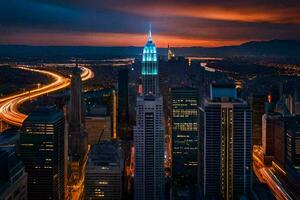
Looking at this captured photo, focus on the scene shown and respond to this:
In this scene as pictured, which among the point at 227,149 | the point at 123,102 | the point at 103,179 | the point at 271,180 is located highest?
Answer: the point at 123,102

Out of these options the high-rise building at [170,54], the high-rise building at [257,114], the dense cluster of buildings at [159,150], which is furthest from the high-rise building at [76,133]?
the high-rise building at [257,114]

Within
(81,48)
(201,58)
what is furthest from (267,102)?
(81,48)

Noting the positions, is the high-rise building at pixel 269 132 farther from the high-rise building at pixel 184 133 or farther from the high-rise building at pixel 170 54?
the high-rise building at pixel 170 54

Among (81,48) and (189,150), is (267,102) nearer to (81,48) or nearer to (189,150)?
(189,150)

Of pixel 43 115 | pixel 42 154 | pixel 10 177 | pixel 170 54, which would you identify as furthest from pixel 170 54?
pixel 10 177

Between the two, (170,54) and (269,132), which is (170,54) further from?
(269,132)

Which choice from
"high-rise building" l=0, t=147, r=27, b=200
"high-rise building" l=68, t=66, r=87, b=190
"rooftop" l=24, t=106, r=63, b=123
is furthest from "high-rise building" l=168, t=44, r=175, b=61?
"high-rise building" l=0, t=147, r=27, b=200
